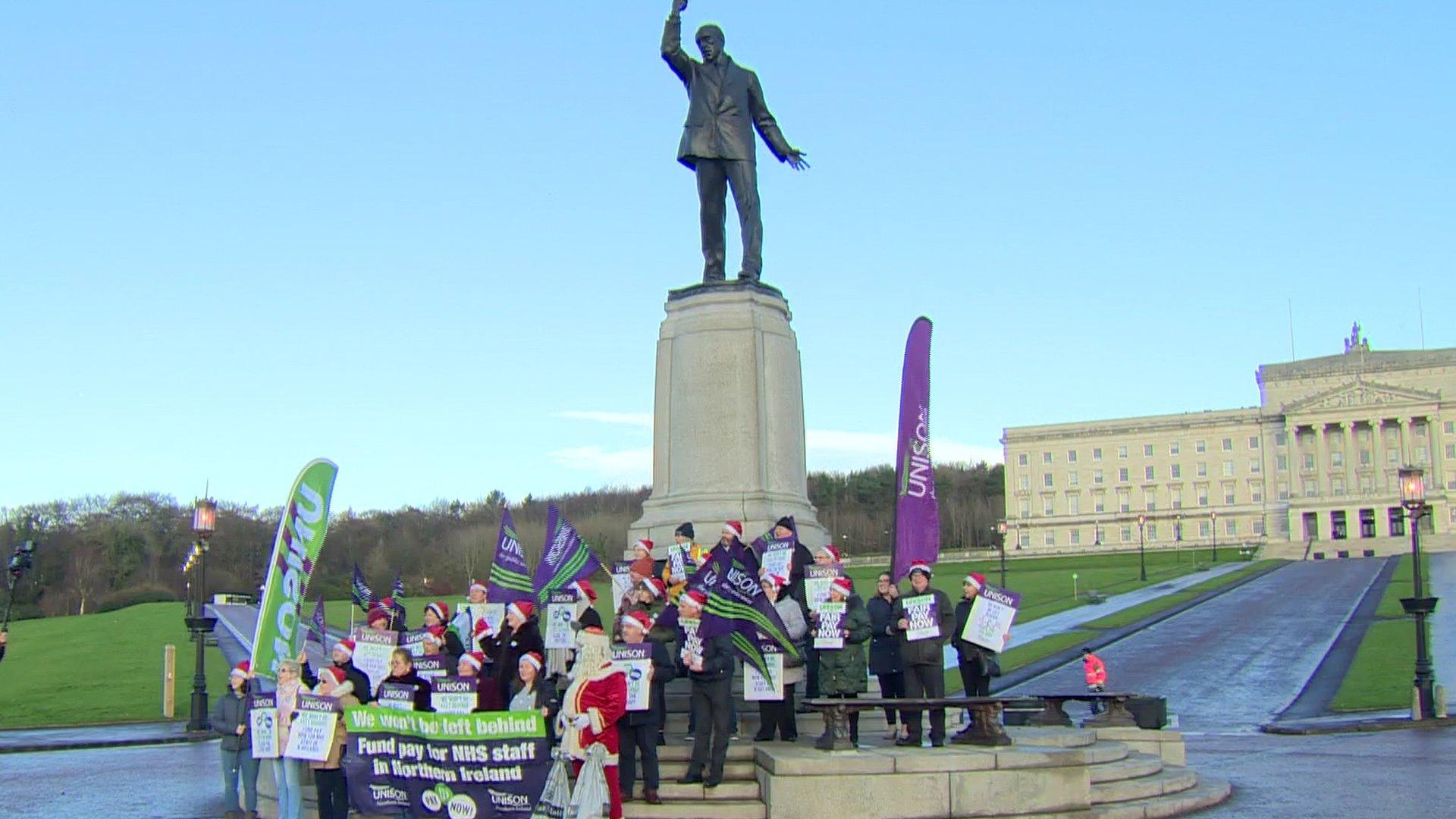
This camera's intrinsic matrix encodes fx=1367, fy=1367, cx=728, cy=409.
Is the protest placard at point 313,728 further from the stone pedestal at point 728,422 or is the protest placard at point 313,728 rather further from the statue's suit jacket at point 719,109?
the statue's suit jacket at point 719,109

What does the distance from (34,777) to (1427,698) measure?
24283 millimetres

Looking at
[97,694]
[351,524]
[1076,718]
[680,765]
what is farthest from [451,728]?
[351,524]

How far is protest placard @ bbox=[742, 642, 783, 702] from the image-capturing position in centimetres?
1344

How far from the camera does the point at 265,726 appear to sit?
531 inches

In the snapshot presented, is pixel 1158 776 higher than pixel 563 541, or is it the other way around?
pixel 563 541

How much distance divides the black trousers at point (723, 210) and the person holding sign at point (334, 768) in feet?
26.8

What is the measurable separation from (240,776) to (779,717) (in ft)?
19.8

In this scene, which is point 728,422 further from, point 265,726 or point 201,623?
point 201,623

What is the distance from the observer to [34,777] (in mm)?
21859

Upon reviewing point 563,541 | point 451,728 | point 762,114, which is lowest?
point 451,728

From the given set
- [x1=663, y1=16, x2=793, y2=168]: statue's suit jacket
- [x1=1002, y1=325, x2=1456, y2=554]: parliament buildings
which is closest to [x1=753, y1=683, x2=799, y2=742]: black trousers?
[x1=663, y1=16, x2=793, y2=168]: statue's suit jacket

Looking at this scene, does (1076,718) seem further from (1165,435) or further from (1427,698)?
(1165,435)

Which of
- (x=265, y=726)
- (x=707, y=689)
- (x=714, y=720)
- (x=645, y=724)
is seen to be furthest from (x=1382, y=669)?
(x=265, y=726)

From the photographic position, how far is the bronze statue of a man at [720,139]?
18.9m
